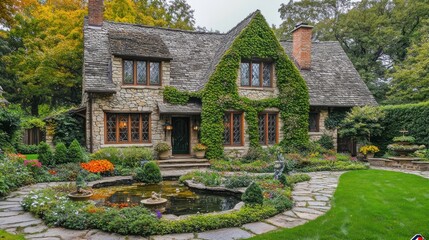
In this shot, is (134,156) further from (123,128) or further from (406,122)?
(406,122)

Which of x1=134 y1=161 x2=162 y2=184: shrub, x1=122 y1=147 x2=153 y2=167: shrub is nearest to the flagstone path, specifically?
x1=134 y1=161 x2=162 y2=184: shrub

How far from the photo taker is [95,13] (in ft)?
56.0

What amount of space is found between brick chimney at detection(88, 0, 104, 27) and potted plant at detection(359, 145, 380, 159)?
53.6 feet

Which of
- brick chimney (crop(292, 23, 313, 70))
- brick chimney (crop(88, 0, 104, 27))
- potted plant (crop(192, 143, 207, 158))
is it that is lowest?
potted plant (crop(192, 143, 207, 158))

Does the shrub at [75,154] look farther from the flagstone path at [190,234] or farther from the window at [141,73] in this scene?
the window at [141,73]

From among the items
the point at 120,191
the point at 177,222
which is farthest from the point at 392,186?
the point at 120,191

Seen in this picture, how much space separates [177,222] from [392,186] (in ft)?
23.9

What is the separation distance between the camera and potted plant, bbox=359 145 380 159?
16.0 m

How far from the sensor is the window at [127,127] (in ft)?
47.3

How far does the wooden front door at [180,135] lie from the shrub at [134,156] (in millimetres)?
2541

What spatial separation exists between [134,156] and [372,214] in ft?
31.4

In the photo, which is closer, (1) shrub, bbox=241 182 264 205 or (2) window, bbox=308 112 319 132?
(1) shrub, bbox=241 182 264 205

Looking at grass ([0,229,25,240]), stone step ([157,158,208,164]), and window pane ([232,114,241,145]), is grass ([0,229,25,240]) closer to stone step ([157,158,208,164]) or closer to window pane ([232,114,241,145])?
stone step ([157,158,208,164])

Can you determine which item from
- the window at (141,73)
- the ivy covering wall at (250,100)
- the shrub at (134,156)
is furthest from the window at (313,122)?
the shrub at (134,156)
